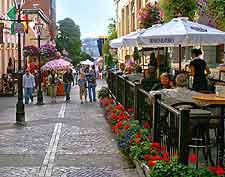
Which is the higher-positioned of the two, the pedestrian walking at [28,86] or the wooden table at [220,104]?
the wooden table at [220,104]

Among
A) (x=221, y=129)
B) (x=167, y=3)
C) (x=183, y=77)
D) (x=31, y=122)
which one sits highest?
(x=167, y=3)

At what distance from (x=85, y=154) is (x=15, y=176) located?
234 centimetres

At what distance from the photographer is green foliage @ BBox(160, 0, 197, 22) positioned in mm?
14953

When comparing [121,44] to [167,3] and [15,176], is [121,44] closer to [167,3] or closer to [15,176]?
[167,3]

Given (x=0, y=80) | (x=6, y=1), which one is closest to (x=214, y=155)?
(x=0, y=80)

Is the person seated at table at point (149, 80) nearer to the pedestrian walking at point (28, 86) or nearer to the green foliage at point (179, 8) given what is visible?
the green foliage at point (179, 8)

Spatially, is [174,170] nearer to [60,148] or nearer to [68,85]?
[60,148]

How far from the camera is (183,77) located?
9.45 metres

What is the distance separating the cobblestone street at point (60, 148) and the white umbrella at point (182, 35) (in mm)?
2547

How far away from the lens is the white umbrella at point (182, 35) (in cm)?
1197

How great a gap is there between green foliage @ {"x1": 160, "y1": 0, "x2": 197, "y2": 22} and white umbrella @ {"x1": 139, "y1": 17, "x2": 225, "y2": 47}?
2.42 meters

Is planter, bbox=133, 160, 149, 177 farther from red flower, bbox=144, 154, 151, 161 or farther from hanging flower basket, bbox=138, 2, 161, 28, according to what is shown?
hanging flower basket, bbox=138, 2, 161, 28

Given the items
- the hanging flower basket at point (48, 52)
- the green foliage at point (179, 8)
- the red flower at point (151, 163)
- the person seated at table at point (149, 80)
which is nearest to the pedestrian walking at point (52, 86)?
the hanging flower basket at point (48, 52)

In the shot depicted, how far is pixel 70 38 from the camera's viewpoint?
290ft
